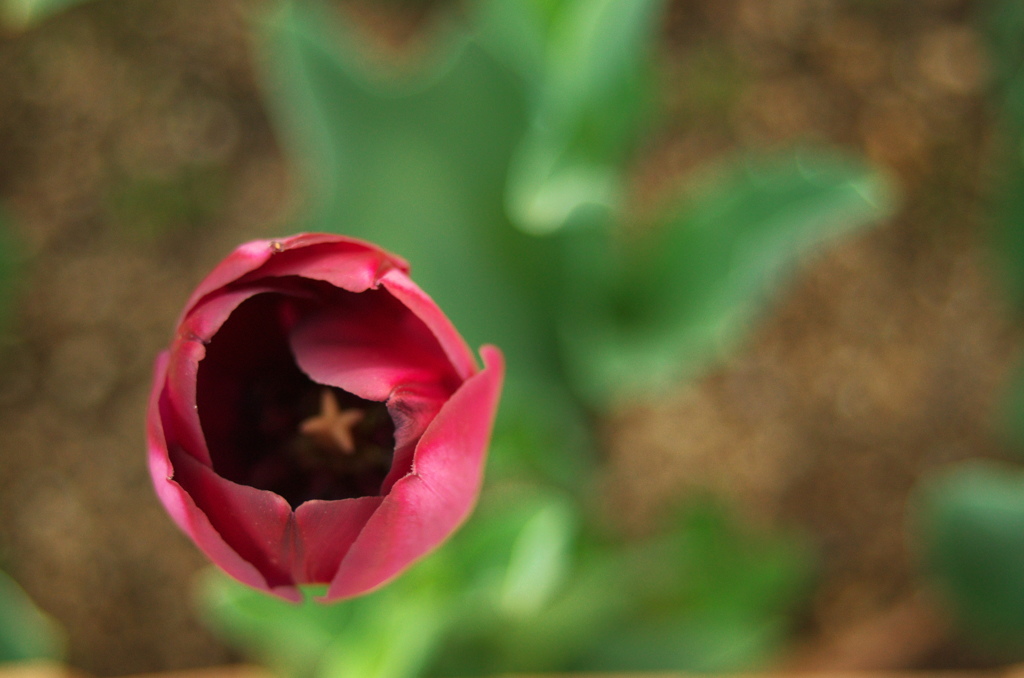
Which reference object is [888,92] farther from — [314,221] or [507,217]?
[314,221]

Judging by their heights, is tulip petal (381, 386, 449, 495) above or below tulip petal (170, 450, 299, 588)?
above

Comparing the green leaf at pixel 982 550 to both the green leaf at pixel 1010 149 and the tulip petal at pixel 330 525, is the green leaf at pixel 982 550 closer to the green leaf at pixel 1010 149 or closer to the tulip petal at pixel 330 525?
the green leaf at pixel 1010 149

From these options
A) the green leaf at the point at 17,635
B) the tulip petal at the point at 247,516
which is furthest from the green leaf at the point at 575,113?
the green leaf at the point at 17,635

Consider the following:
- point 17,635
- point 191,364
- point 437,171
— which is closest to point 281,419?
point 191,364

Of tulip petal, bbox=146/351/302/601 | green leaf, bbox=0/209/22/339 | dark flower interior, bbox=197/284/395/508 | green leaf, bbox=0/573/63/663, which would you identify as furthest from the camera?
green leaf, bbox=0/209/22/339

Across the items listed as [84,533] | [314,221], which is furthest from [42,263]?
[314,221]

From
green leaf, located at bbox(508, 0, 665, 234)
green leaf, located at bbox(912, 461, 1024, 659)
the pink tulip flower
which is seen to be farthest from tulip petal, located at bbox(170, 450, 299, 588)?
green leaf, located at bbox(912, 461, 1024, 659)

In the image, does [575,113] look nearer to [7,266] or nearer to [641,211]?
[641,211]

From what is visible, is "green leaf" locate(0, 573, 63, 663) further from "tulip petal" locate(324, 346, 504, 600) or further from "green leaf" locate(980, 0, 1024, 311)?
"green leaf" locate(980, 0, 1024, 311)
